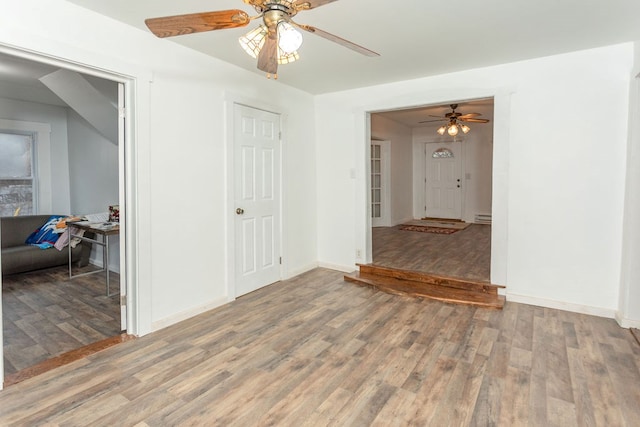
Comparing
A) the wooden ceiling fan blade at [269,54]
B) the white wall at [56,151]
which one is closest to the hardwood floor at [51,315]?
the white wall at [56,151]

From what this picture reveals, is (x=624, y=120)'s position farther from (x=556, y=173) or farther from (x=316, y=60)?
(x=316, y=60)

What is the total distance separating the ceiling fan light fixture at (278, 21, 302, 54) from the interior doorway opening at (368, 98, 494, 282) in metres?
4.75

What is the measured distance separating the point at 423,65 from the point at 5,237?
5.81m

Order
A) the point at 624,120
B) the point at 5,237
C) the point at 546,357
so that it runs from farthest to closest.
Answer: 1. the point at 5,237
2. the point at 624,120
3. the point at 546,357

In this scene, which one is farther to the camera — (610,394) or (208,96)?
(208,96)

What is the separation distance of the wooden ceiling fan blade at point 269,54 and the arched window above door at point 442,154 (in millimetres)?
7853

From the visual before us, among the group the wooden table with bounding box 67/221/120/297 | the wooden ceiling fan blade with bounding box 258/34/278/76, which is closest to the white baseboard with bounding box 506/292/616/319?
the wooden ceiling fan blade with bounding box 258/34/278/76

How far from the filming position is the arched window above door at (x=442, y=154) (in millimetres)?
8984

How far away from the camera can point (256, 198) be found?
406cm

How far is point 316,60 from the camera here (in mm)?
3490

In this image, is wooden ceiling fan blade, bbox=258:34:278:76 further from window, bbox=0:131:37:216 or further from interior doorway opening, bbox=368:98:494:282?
window, bbox=0:131:37:216

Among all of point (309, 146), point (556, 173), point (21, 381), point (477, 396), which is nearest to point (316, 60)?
point (309, 146)

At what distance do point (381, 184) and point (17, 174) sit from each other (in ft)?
21.4

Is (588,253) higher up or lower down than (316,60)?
lower down
